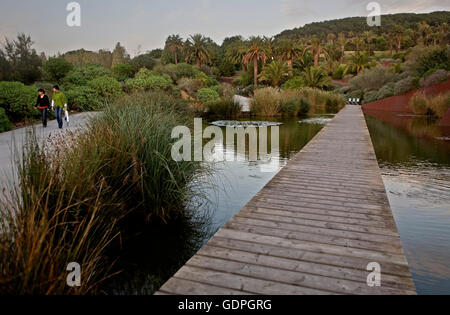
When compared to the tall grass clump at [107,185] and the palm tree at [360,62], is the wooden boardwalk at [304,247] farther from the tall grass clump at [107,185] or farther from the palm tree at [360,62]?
the palm tree at [360,62]

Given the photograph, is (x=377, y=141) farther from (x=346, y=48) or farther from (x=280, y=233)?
(x=346, y=48)

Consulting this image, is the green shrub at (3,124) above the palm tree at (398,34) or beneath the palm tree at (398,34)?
beneath

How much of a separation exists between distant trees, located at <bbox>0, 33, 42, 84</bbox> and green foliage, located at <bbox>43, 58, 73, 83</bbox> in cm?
57

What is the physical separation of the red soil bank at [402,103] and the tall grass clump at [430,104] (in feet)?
1.34

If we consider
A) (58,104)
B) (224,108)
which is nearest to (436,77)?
(224,108)

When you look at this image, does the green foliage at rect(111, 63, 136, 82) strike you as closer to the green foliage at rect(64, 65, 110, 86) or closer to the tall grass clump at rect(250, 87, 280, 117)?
the green foliage at rect(64, 65, 110, 86)

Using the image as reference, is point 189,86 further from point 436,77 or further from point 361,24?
point 361,24

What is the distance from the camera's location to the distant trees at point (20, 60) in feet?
53.6

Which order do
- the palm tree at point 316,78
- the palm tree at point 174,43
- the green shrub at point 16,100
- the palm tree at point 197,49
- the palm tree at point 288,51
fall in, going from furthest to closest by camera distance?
the palm tree at point 174,43
the palm tree at point 197,49
the palm tree at point 288,51
the palm tree at point 316,78
the green shrub at point 16,100

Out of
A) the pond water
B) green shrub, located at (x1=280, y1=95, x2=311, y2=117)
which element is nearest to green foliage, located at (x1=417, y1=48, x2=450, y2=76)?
green shrub, located at (x1=280, y1=95, x2=311, y2=117)

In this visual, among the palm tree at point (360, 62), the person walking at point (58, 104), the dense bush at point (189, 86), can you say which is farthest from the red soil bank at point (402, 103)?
the palm tree at point (360, 62)

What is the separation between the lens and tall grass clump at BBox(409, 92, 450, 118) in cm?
1595

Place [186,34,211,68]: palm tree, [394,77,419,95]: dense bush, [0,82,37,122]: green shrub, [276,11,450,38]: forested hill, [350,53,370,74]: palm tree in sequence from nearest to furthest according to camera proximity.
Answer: [0,82,37,122]: green shrub → [394,77,419,95]: dense bush → [350,53,370,74]: palm tree → [186,34,211,68]: palm tree → [276,11,450,38]: forested hill

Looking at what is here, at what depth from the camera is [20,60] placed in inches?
711
